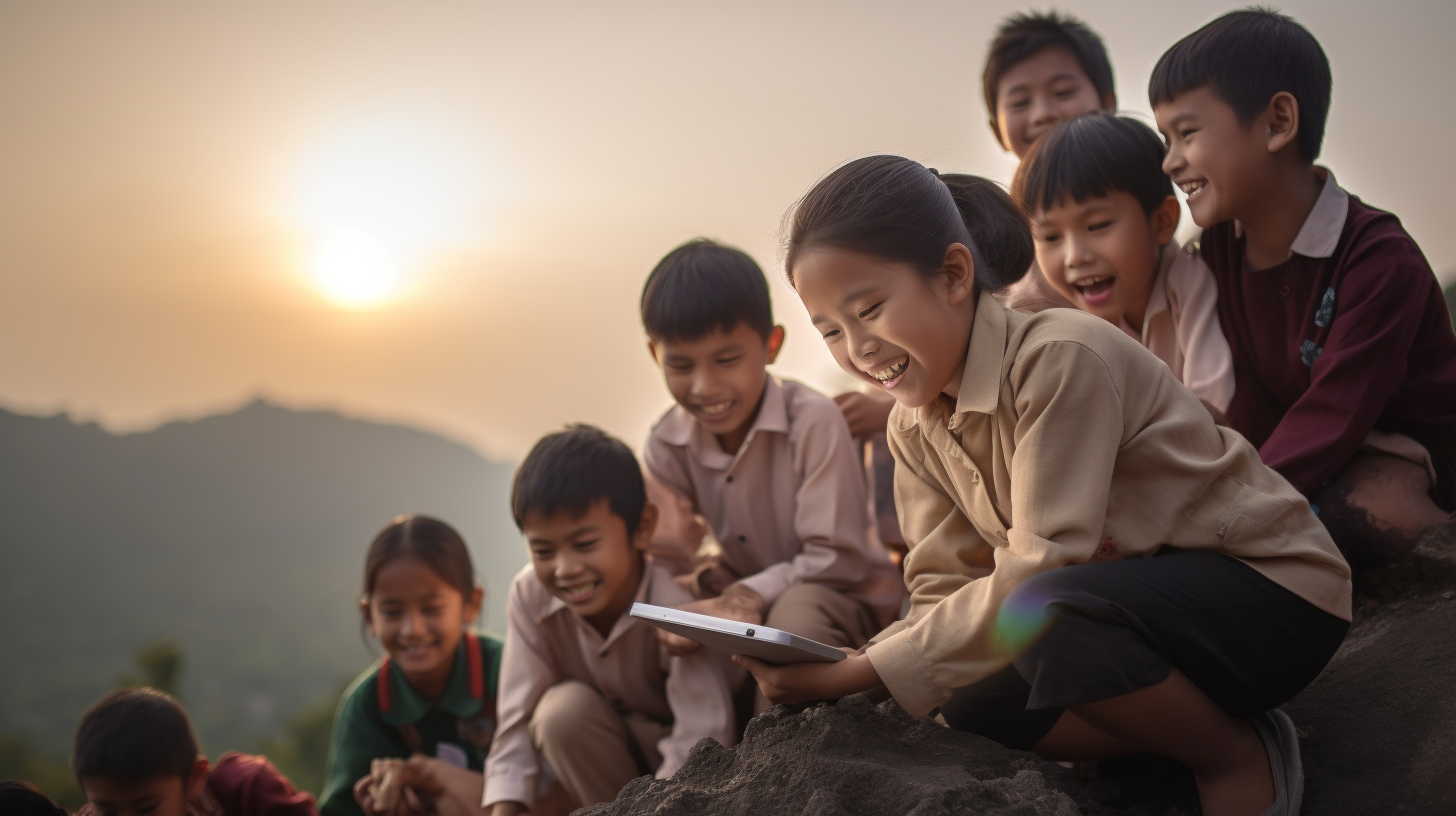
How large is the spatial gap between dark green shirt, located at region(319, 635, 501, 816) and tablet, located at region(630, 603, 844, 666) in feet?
6.42

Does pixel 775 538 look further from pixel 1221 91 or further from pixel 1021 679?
pixel 1221 91

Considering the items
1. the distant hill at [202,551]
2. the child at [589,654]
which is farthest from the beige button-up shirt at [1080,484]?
the distant hill at [202,551]

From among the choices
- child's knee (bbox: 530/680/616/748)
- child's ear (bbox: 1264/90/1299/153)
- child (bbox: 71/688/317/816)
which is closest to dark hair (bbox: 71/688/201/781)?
child (bbox: 71/688/317/816)

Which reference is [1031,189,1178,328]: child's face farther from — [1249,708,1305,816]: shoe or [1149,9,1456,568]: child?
[1249,708,1305,816]: shoe

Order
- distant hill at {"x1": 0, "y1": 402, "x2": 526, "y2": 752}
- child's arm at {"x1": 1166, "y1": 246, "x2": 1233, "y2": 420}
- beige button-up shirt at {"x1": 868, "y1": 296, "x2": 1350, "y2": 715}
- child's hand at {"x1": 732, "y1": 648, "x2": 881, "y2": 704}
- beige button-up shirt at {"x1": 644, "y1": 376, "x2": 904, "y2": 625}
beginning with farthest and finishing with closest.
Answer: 1. distant hill at {"x1": 0, "y1": 402, "x2": 526, "y2": 752}
2. beige button-up shirt at {"x1": 644, "y1": 376, "x2": 904, "y2": 625}
3. child's arm at {"x1": 1166, "y1": 246, "x2": 1233, "y2": 420}
4. child's hand at {"x1": 732, "y1": 648, "x2": 881, "y2": 704}
5. beige button-up shirt at {"x1": 868, "y1": 296, "x2": 1350, "y2": 715}

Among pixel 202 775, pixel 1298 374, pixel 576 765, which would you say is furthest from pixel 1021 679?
pixel 202 775

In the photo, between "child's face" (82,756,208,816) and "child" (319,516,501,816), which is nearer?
"child's face" (82,756,208,816)

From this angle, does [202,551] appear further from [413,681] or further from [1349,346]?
[1349,346]

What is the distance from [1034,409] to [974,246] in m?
0.41

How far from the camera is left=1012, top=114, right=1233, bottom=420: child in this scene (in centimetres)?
291

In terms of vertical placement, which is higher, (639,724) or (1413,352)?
(1413,352)

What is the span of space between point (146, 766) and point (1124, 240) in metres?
3.20

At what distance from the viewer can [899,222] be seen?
6.54 ft

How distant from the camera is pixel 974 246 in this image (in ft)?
7.04
